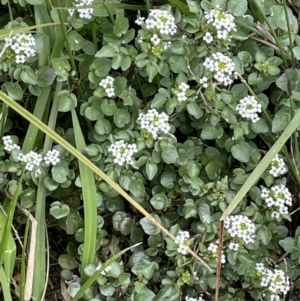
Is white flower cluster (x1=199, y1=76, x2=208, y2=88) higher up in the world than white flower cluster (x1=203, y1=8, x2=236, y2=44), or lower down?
lower down

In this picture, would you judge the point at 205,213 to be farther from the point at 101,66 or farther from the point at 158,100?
the point at 101,66

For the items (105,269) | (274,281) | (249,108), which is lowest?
(274,281)

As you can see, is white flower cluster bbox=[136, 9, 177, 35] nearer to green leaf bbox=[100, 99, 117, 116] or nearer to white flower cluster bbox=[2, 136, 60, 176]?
green leaf bbox=[100, 99, 117, 116]

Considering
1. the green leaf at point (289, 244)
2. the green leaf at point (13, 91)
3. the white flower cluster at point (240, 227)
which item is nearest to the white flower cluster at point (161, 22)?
the green leaf at point (13, 91)

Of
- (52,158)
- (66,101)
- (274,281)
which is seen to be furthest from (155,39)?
(274,281)

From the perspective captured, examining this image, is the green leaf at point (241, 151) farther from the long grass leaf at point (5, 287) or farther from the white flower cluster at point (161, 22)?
the long grass leaf at point (5, 287)

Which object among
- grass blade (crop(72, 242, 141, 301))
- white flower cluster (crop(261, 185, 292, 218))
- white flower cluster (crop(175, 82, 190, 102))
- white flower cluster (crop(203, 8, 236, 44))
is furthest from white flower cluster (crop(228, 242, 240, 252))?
white flower cluster (crop(203, 8, 236, 44))

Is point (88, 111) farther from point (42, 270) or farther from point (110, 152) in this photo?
point (42, 270)
